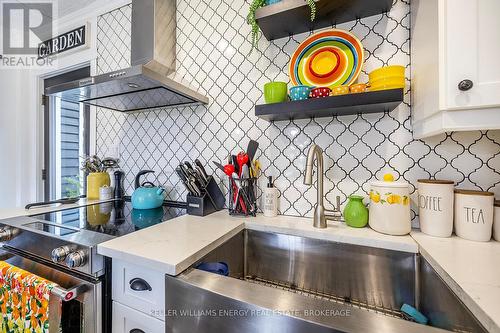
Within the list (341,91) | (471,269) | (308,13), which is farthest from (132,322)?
(308,13)

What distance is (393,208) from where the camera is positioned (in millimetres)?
842

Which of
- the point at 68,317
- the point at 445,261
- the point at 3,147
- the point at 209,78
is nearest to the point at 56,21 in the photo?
the point at 3,147

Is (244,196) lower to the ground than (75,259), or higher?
higher

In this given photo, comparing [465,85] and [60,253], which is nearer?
[465,85]

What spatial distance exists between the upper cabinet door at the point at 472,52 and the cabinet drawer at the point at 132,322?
1.10 meters

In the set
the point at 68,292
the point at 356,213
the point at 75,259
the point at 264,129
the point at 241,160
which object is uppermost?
the point at 264,129

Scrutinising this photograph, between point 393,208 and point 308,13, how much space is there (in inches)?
35.9

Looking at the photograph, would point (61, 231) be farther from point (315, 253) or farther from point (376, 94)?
point (376, 94)

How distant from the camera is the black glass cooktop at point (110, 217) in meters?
0.98

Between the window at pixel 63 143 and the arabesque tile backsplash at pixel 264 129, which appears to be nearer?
the arabesque tile backsplash at pixel 264 129

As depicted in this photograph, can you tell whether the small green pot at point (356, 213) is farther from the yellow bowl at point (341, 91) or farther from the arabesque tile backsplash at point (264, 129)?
the yellow bowl at point (341, 91)

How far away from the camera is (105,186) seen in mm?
1656

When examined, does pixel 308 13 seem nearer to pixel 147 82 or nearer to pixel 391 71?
pixel 391 71

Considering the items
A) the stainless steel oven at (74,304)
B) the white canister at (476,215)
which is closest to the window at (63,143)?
the stainless steel oven at (74,304)
